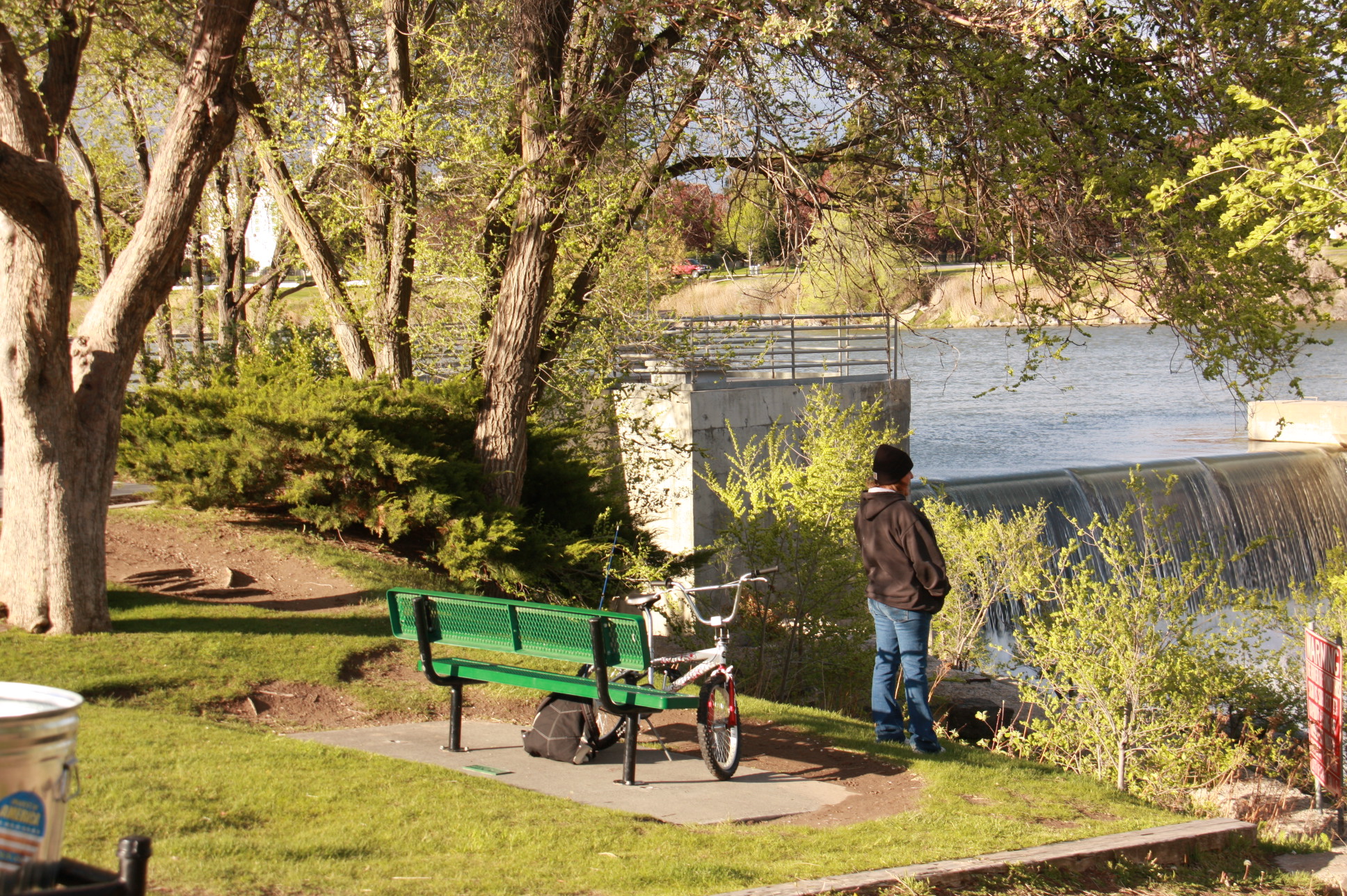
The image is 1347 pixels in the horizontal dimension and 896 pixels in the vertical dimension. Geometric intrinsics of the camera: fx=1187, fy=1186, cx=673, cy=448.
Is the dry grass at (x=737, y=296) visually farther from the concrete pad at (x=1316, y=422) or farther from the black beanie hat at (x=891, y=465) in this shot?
the concrete pad at (x=1316, y=422)

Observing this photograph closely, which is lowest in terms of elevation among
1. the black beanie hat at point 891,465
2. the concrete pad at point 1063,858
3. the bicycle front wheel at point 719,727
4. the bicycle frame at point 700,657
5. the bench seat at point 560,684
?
the concrete pad at point 1063,858

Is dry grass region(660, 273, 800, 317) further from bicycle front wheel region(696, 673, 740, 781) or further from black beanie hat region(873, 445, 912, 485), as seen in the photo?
bicycle front wheel region(696, 673, 740, 781)

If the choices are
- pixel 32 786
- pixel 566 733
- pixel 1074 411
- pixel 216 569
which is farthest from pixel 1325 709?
pixel 1074 411

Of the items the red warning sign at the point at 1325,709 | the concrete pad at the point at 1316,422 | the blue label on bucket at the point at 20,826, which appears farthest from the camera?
the concrete pad at the point at 1316,422

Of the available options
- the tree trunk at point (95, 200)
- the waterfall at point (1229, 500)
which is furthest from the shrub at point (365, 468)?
the waterfall at point (1229, 500)

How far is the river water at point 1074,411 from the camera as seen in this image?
28391mm

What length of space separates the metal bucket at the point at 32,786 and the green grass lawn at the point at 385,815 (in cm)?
178

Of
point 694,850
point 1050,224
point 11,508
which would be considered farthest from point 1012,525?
point 11,508

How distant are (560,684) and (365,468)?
4675 millimetres

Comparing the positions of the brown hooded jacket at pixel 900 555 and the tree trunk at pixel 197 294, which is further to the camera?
the tree trunk at pixel 197 294

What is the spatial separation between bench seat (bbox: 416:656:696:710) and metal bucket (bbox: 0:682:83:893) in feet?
12.0

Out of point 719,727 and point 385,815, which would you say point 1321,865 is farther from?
point 385,815

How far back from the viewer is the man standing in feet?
21.3

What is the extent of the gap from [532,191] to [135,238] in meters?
3.19
